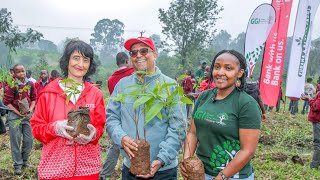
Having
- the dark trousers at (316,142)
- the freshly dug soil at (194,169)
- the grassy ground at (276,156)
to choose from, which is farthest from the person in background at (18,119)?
the dark trousers at (316,142)

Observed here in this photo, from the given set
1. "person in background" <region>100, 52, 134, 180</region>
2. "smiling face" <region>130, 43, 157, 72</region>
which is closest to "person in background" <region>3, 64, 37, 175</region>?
"person in background" <region>100, 52, 134, 180</region>

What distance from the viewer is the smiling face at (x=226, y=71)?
1835 mm

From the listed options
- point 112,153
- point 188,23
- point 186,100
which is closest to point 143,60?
point 186,100

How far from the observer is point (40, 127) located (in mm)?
1976

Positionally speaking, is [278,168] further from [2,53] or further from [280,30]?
[2,53]

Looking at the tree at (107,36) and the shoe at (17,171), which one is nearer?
the shoe at (17,171)

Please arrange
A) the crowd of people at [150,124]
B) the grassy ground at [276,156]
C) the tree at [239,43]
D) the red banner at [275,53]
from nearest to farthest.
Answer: the crowd of people at [150,124] < the grassy ground at [276,156] < the red banner at [275,53] < the tree at [239,43]

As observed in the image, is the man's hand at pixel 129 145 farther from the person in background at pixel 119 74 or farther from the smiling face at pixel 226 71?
the person in background at pixel 119 74

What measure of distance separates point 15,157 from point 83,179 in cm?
288

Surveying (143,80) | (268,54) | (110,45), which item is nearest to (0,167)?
(143,80)

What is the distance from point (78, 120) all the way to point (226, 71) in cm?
93

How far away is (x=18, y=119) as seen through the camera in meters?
4.40

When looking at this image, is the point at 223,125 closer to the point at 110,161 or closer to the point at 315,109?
the point at 110,161

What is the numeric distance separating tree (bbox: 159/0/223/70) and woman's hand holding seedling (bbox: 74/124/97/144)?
73.6 ft
